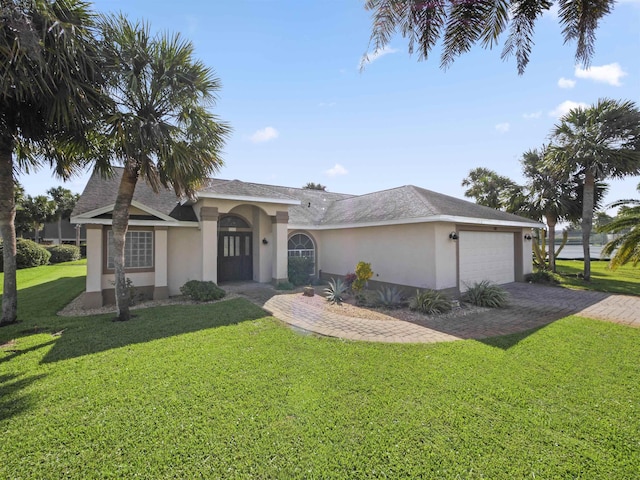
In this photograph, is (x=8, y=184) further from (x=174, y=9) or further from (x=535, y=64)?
(x=535, y=64)

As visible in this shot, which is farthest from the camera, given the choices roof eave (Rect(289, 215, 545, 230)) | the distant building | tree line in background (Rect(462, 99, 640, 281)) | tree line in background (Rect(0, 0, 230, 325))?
the distant building

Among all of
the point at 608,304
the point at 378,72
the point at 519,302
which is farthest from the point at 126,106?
the point at 608,304

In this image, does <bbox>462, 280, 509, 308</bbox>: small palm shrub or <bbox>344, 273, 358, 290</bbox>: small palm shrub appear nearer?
<bbox>462, 280, 509, 308</bbox>: small palm shrub

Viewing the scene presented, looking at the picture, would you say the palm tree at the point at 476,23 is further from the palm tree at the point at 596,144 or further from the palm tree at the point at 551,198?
the palm tree at the point at 551,198

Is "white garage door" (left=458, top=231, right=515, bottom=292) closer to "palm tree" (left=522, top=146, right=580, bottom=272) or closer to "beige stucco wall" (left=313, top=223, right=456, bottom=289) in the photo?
"beige stucco wall" (left=313, top=223, right=456, bottom=289)

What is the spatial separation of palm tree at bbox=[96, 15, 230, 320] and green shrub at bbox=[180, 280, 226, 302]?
258 cm

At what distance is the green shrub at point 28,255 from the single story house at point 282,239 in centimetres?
1571

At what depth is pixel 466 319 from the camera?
851 centimetres

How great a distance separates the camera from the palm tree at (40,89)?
222 inches

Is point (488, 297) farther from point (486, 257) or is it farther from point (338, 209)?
point (338, 209)

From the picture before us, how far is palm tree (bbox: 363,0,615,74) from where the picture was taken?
629 centimetres

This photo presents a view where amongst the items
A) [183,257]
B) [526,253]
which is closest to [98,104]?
[183,257]

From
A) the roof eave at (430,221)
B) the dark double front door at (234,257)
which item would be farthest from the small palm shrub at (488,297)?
the dark double front door at (234,257)

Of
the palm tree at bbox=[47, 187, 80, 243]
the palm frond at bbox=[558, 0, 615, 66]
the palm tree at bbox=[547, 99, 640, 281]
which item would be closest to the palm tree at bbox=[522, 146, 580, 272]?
the palm tree at bbox=[547, 99, 640, 281]
